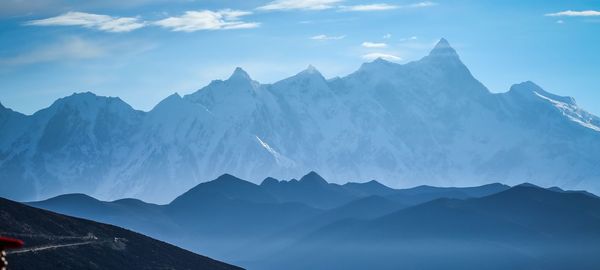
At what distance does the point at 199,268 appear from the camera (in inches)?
4478

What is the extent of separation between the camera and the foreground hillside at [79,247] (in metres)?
98.3

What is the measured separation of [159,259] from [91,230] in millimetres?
6715

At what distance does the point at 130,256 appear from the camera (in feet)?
361

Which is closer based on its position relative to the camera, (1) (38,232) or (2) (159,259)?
(1) (38,232)

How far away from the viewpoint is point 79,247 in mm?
104938

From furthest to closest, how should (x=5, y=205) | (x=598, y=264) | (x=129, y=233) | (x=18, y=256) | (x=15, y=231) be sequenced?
(x=598, y=264), (x=129, y=233), (x=5, y=205), (x=15, y=231), (x=18, y=256)

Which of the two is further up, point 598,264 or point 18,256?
point 18,256

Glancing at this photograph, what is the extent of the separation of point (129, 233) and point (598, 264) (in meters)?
99.7

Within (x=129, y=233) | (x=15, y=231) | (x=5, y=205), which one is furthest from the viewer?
(x=129, y=233)

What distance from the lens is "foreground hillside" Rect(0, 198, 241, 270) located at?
9831cm

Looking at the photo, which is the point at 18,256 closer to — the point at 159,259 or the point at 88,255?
the point at 88,255

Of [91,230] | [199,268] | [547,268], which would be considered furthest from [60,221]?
[547,268]

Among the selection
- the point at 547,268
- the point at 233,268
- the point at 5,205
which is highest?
the point at 5,205

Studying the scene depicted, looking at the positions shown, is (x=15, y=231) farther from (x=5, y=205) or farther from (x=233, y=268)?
(x=233, y=268)
